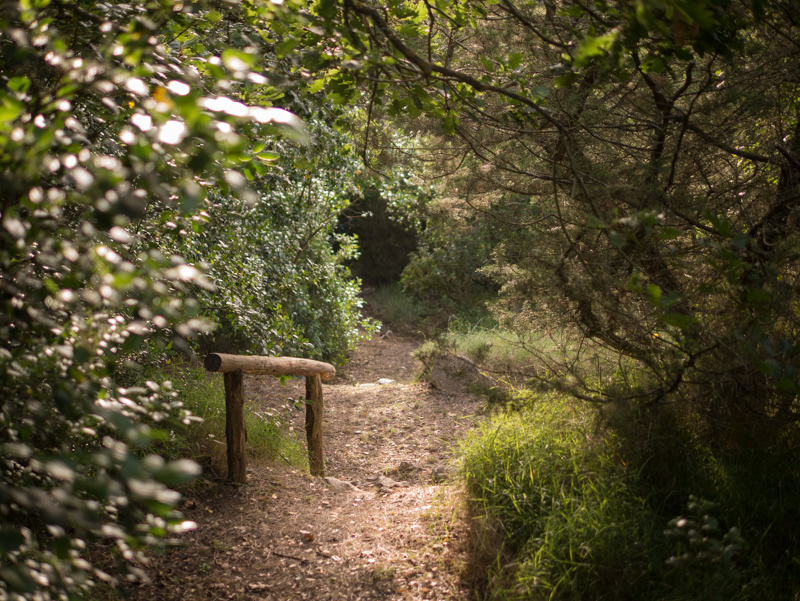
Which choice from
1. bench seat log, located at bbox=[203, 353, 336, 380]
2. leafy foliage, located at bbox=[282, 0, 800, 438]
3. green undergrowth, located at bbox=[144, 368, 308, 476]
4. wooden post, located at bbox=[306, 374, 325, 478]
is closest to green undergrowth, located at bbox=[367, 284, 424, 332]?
green undergrowth, located at bbox=[144, 368, 308, 476]

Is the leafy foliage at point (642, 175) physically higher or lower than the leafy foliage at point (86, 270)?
higher

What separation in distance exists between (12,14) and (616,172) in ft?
9.82

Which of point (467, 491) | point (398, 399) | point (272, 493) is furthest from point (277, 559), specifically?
point (398, 399)

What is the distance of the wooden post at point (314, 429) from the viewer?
17.7 ft

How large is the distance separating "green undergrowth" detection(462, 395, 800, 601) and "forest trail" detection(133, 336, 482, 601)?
1.12 feet

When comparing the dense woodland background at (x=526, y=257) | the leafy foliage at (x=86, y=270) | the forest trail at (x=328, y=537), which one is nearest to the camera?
the leafy foliage at (x=86, y=270)

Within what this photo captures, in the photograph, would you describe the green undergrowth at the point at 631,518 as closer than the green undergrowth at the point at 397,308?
Yes

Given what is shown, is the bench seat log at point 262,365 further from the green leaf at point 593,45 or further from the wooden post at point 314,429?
the green leaf at point 593,45

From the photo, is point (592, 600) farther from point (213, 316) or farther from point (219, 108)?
point (213, 316)

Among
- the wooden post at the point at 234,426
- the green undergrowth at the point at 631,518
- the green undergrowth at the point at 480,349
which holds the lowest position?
the green undergrowth at the point at 631,518

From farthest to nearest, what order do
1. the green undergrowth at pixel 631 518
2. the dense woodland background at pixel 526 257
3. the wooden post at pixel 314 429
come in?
the wooden post at pixel 314 429
the green undergrowth at pixel 631 518
the dense woodland background at pixel 526 257

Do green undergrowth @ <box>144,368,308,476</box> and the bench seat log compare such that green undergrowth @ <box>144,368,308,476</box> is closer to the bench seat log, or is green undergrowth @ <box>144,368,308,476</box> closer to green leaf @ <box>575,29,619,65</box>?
the bench seat log

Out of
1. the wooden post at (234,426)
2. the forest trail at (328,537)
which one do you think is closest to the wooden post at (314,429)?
the forest trail at (328,537)

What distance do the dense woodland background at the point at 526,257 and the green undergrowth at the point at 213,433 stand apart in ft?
0.55
